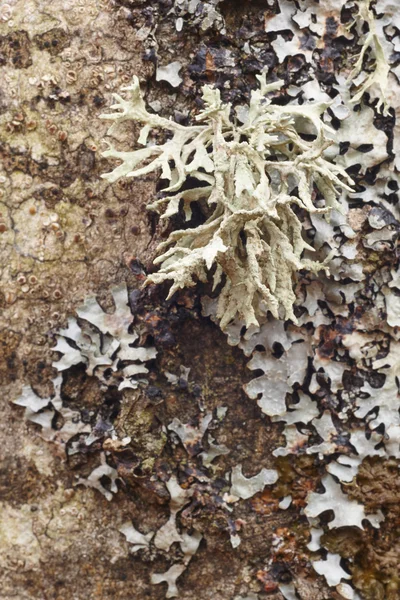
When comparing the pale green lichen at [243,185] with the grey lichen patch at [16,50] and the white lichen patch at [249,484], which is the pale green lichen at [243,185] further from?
the white lichen patch at [249,484]

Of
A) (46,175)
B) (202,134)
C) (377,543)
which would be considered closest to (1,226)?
(46,175)

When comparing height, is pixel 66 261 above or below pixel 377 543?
above

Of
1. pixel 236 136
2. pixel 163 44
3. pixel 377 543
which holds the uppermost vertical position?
pixel 163 44

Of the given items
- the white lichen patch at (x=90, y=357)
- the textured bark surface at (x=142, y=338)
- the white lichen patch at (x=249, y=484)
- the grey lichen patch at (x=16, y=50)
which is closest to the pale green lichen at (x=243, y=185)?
the textured bark surface at (x=142, y=338)

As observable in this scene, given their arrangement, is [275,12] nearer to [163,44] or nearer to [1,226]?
[163,44]

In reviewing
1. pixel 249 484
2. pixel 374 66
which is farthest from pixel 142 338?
pixel 374 66

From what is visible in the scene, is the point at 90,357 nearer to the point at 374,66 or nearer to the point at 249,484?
the point at 249,484
